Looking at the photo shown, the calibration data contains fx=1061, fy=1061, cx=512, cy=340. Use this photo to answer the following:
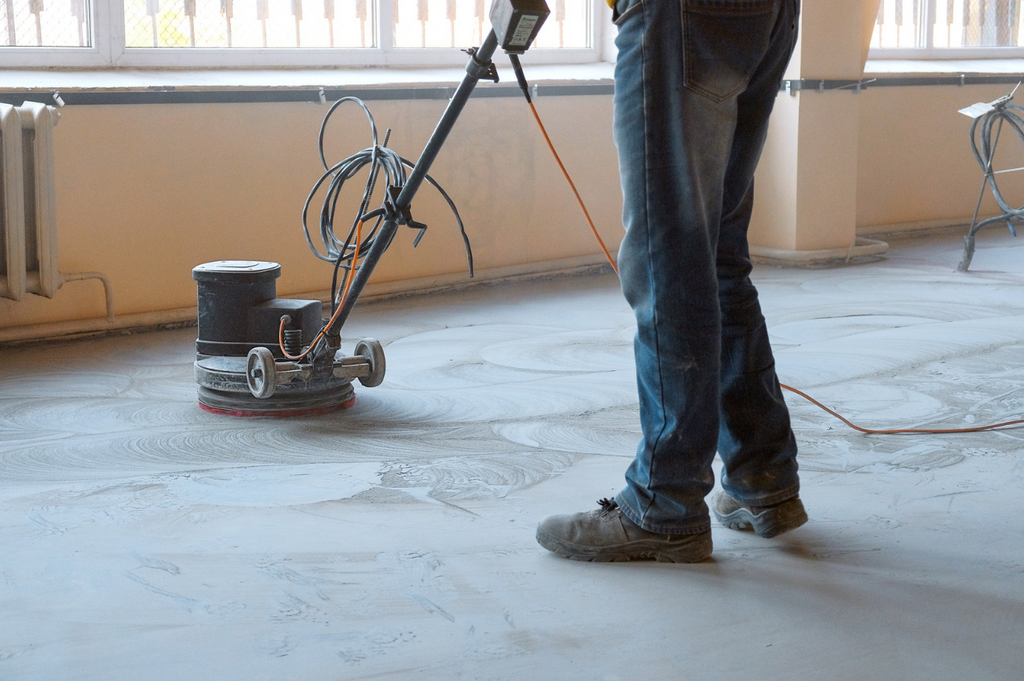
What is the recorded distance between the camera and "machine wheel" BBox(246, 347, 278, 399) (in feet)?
7.75

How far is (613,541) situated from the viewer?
159cm

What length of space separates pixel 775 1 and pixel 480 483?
1009 millimetres

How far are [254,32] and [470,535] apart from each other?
282 centimetres

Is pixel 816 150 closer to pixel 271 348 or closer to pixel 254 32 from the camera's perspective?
pixel 254 32

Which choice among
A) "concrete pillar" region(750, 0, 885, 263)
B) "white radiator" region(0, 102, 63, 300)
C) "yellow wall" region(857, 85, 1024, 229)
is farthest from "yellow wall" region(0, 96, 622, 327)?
"yellow wall" region(857, 85, 1024, 229)

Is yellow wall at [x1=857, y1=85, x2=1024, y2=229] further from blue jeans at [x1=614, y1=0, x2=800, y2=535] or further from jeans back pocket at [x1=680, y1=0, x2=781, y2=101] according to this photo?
jeans back pocket at [x1=680, y1=0, x2=781, y2=101]

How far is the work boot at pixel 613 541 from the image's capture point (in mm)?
1580

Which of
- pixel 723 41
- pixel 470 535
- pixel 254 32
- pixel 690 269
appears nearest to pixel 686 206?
pixel 690 269

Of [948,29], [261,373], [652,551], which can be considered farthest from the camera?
[948,29]

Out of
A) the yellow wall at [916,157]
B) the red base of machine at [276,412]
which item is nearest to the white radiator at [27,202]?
the red base of machine at [276,412]

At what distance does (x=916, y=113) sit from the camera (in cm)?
561

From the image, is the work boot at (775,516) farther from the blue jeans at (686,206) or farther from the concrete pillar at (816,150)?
the concrete pillar at (816,150)

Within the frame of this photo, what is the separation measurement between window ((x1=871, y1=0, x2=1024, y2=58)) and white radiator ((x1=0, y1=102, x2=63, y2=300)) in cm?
451

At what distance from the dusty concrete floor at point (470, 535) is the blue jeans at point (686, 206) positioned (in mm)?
192
